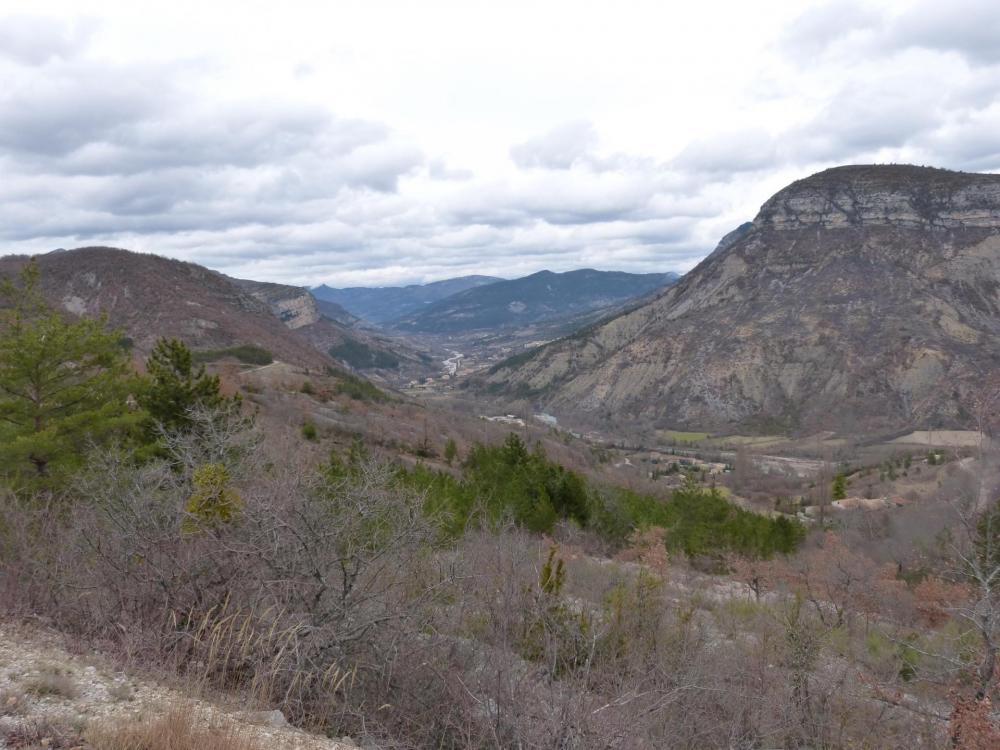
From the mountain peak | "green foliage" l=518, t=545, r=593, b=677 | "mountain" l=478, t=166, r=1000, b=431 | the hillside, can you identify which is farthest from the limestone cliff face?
"green foliage" l=518, t=545, r=593, b=677

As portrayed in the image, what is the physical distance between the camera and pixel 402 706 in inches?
254

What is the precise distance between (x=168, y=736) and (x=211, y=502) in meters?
3.09

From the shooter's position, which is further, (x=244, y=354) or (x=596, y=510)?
(x=244, y=354)

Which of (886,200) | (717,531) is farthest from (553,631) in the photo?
(886,200)

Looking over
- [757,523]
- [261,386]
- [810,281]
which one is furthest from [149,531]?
[810,281]

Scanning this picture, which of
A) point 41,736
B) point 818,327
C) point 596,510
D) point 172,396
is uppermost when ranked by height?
point 818,327

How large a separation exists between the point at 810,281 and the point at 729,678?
16222 centimetres

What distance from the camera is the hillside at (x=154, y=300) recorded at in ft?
297

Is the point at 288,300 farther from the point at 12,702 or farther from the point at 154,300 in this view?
the point at 12,702

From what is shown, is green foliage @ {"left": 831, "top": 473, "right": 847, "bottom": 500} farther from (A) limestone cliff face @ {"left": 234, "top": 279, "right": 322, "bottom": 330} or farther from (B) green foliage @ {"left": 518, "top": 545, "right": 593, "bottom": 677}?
(A) limestone cliff face @ {"left": 234, "top": 279, "right": 322, "bottom": 330}

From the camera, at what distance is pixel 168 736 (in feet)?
14.8

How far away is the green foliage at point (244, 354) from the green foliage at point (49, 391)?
62.4 meters

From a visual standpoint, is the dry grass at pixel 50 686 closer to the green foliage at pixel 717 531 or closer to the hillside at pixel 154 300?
the green foliage at pixel 717 531

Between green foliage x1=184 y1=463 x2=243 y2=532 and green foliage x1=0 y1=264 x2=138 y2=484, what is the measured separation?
9.31 meters
